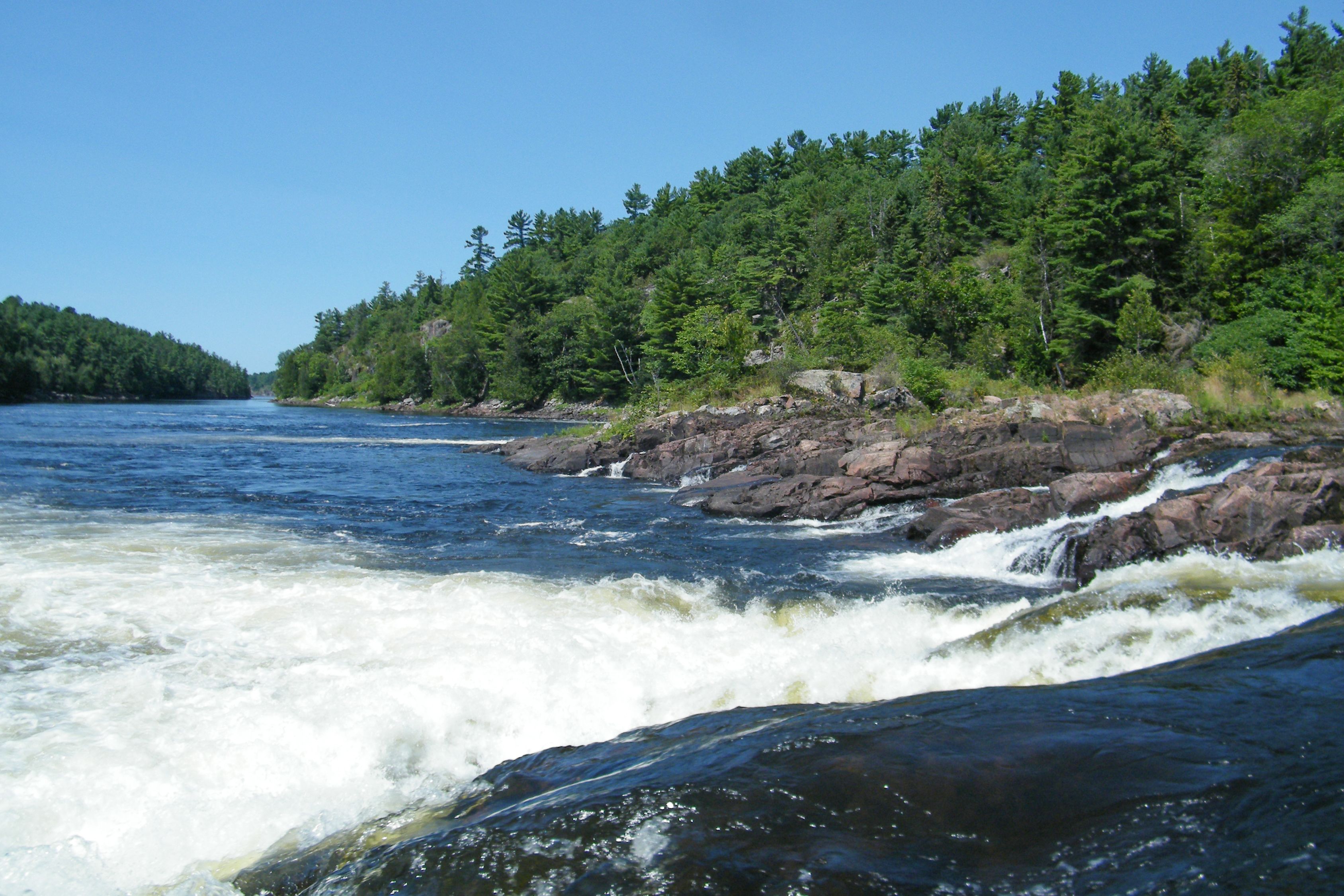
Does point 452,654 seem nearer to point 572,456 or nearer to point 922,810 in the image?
point 922,810

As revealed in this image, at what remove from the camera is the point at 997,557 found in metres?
14.4

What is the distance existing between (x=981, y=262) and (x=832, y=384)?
95.9 ft

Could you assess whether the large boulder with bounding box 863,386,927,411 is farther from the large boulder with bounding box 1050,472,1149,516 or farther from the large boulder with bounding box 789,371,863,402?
the large boulder with bounding box 1050,472,1149,516

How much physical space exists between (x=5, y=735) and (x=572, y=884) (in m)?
6.12

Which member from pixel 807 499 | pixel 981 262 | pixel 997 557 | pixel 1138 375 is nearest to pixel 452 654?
pixel 997 557

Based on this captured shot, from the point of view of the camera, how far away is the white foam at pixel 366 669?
616cm

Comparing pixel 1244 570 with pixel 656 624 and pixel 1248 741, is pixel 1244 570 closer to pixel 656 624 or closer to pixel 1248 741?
pixel 1248 741

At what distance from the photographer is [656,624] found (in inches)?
421

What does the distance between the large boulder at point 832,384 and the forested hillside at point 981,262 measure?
7.43 ft

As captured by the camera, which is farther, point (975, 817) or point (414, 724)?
point (414, 724)

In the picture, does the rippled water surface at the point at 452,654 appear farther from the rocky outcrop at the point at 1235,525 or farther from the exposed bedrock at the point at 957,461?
the exposed bedrock at the point at 957,461

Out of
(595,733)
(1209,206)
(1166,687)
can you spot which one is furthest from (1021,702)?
(1209,206)

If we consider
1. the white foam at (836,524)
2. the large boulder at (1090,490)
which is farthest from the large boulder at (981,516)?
the white foam at (836,524)

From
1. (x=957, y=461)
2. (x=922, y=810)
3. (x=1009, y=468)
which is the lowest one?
(x=922, y=810)
